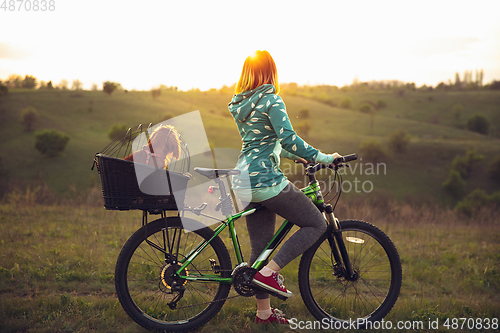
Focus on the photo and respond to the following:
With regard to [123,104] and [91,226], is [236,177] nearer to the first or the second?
[91,226]

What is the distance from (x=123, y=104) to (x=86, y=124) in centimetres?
1146

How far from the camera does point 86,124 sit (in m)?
56.7

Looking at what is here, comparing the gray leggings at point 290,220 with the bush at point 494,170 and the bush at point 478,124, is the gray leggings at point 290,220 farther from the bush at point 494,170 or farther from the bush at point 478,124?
the bush at point 478,124

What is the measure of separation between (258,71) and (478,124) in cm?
9538

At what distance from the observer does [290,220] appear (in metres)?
2.80

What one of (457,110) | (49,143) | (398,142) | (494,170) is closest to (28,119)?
(49,143)

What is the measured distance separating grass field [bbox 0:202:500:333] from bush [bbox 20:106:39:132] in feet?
167

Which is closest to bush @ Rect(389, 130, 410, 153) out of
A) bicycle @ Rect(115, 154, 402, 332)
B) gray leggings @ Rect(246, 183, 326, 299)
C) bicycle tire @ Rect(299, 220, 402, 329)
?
bicycle tire @ Rect(299, 220, 402, 329)

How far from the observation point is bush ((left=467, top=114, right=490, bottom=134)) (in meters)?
80.2

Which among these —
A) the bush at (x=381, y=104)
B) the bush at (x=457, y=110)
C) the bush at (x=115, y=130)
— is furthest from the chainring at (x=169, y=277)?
the bush at (x=381, y=104)

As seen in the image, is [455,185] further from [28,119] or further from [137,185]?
[28,119]

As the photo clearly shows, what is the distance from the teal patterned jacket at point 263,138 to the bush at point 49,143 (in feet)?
162

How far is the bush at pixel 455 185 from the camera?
49438 mm

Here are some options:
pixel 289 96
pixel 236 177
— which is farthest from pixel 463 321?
pixel 289 96
